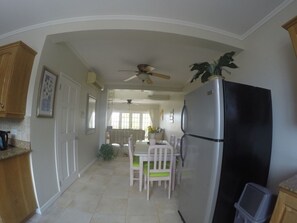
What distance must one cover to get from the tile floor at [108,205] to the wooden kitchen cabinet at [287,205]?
4.32ft

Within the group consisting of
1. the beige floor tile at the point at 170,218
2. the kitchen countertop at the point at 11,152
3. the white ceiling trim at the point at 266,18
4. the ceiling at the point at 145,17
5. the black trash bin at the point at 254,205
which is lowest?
the beige floor tile at the point at 170,218

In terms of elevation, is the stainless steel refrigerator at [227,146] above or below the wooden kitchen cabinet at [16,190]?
above

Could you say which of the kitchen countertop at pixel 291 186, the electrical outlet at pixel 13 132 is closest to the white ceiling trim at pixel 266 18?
the kitchen countertop at pixel 291 186

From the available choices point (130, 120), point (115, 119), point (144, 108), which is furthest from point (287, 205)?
point (115, 119)

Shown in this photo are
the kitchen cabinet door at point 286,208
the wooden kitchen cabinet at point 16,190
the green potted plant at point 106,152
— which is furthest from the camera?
the green potted plant at point 106,152

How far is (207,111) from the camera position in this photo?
5.01ft

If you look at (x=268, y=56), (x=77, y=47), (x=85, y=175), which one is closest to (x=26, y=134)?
(x=77, y=47)

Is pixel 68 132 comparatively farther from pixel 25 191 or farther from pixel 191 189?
pixel 191 189

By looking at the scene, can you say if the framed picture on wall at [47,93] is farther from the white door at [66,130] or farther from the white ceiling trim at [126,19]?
the white ceiling trim at [126,19]

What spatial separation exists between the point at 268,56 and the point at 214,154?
1249 millimetres

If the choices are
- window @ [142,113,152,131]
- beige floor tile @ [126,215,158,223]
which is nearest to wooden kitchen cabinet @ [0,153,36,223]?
beige floor tile @ [126,215,158,223]

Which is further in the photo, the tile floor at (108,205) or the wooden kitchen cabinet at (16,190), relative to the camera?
the tile floor at (108,205)

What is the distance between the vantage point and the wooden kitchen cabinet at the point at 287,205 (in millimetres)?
941

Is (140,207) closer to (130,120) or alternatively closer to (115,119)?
(130,120)
